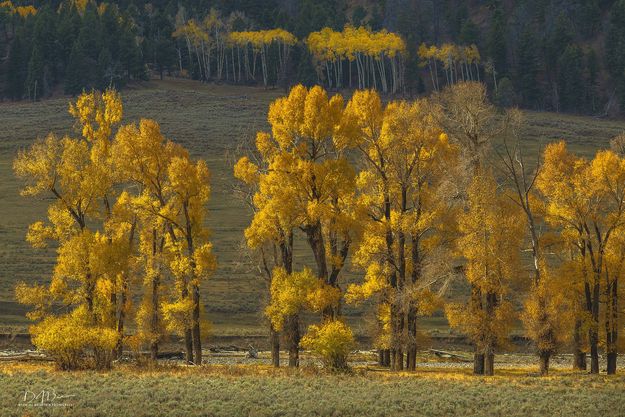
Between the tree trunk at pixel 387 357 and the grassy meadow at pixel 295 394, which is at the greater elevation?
the grassy meadow at pixel 295 394

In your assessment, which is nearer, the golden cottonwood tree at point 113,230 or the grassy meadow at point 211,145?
the golden cottonwood tree at point 113,230

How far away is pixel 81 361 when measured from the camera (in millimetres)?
40000

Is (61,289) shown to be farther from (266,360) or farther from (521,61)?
(521,61)

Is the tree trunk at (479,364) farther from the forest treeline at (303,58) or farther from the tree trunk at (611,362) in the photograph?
the forest treeline at (303,58)

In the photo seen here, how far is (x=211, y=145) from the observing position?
131 meters

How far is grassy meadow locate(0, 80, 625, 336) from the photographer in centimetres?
7200

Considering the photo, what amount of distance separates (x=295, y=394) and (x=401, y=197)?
1207 cm

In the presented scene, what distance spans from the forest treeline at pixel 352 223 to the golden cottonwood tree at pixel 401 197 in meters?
0.08

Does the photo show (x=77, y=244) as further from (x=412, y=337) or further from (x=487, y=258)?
(x=487, y=258)

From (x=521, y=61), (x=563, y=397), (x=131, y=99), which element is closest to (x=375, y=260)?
(x=563, y=397)

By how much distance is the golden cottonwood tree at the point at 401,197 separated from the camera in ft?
134

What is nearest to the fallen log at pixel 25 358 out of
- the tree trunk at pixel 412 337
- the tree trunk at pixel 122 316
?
the tree trunk at pixel 122 316

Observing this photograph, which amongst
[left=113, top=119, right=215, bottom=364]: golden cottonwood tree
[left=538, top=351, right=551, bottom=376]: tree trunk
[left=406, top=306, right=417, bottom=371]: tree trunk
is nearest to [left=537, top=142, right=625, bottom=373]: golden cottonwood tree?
[left=538, top=351, right=551, bottom=376]: tree trunk

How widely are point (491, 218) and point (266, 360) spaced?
16.9 meters
